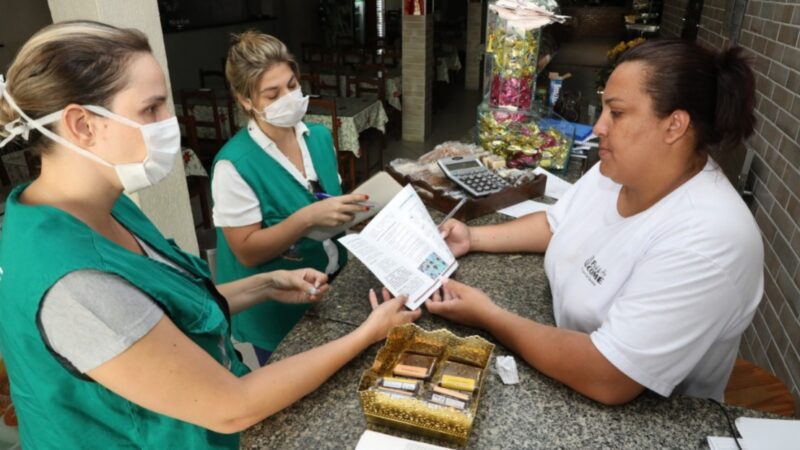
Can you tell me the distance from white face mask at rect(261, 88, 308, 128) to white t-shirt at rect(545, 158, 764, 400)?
1.14m

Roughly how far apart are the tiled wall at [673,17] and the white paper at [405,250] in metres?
4.41

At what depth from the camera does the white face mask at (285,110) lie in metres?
1.75

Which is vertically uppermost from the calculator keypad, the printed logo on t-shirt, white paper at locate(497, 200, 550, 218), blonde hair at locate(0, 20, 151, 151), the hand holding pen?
blonde hair at locate(0, 20, 151, 151)

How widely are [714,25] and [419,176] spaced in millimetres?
2663

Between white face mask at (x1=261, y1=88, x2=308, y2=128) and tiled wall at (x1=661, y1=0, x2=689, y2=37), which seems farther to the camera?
tiled wall at (x1=661, y1=0, x2=689, y2=37)

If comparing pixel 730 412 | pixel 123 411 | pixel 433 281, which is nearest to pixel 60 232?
pixel 123 411

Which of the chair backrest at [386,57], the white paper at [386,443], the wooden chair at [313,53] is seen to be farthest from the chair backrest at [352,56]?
the white paper at [386,443]

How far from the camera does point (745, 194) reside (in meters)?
2.23

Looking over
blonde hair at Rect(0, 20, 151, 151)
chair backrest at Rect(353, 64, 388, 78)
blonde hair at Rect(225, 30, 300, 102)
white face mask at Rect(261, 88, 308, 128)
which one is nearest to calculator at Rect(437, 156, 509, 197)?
white face mask at Rect(261, 88, 308, 128)

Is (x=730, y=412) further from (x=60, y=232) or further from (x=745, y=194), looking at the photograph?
(x=745, y=194)

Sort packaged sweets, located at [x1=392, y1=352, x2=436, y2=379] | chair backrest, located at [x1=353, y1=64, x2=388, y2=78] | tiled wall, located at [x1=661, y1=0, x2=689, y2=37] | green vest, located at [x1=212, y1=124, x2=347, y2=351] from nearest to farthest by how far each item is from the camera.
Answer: packaged sweets, located at [x1=392, y1=352, x2=436, y2=379], green vest, located at [x1=212, y1=124, x2=347, y2=351], tiled wall, located at [x1=661, y1=0, x2=689, y2=37], chair backrest, located at [x1=353, y1=64, x2=388, y2=78]

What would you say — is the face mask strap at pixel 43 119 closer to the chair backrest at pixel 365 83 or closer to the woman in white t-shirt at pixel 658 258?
the woman in white t-shirt at pixel 658 258

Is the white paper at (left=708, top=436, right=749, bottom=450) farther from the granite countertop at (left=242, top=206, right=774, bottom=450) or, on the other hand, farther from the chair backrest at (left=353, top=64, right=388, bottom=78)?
the chair backrest at (left=353, top=64, right=388, bottom=78)

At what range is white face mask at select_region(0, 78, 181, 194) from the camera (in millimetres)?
865
